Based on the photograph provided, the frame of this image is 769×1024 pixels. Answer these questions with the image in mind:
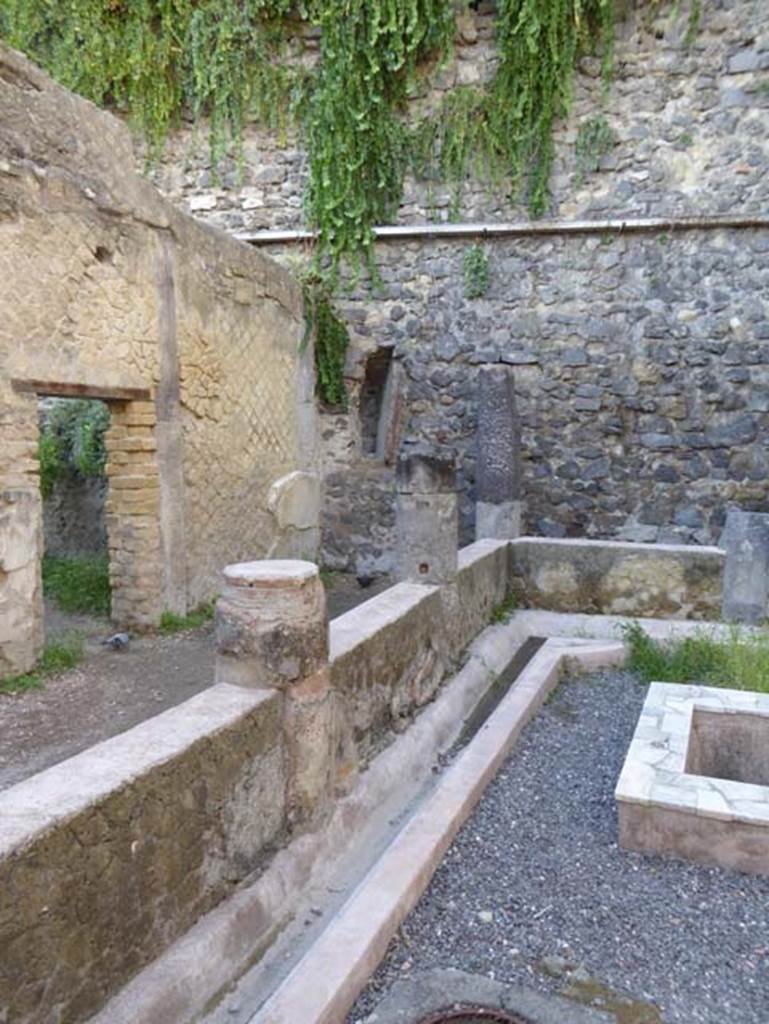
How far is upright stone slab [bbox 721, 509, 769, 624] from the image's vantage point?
5707 mm

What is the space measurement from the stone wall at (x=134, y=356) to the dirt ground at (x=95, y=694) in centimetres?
33

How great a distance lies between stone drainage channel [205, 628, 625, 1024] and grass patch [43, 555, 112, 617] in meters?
3.65

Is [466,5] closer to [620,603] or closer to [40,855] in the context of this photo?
[620,603]

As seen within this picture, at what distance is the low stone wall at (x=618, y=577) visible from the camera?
596cm

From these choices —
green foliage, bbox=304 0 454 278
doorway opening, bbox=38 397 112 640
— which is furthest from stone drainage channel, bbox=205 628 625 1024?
green foliage, bbox=304 0 454 278

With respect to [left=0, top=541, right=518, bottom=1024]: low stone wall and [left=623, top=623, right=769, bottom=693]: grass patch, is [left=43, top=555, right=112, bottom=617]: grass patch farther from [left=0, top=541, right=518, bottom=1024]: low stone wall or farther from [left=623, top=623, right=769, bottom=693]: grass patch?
[left=623, top=623, right=769, bottom=693]: grass patch

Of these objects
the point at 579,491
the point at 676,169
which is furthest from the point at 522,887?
the point at 676,169

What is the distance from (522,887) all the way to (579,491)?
19.5ft

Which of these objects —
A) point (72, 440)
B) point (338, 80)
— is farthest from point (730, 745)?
point (338, 80)

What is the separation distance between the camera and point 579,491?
8422 millimetres

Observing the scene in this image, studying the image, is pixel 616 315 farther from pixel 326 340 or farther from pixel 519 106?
pixel 326 340

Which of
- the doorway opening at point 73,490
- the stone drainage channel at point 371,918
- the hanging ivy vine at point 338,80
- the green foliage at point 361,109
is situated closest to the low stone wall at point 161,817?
the stone drainage channel at point 371,918

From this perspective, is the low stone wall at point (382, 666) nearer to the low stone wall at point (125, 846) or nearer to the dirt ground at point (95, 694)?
the low stone wall at point (125, 846)

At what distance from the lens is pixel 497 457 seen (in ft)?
25.3
